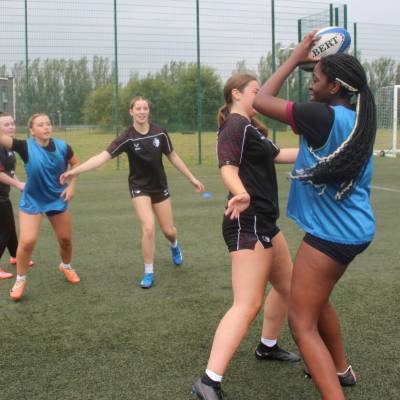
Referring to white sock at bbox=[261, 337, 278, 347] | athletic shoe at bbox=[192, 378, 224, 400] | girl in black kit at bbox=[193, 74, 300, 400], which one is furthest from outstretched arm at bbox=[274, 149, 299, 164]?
athletic shoe at bbox=[192, 378, 224, 400]

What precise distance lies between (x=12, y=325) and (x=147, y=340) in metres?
1.17

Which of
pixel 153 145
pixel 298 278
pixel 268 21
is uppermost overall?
pixel 268 21

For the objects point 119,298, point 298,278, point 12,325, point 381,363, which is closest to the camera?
point 298,278

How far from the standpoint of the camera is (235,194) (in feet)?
9.97

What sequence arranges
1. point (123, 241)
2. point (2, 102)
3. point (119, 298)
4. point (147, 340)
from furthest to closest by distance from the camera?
point (2, 102), point (123, 241), point (119, 298), point (147, 340)

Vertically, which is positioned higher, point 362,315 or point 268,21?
point 268,21

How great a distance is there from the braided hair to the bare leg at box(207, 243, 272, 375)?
696mm

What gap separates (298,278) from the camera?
2.88 meters

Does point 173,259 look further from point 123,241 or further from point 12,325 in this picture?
point 12,325

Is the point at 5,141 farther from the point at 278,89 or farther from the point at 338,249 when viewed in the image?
the point at 338,249

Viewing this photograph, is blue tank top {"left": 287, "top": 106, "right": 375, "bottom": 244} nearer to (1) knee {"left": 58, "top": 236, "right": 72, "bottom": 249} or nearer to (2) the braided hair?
(2) the braided hair

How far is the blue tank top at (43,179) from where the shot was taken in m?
5.15

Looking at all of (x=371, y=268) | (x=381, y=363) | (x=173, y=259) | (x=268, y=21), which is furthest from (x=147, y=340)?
(x=268, y=21)

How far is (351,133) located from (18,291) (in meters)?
3.60
